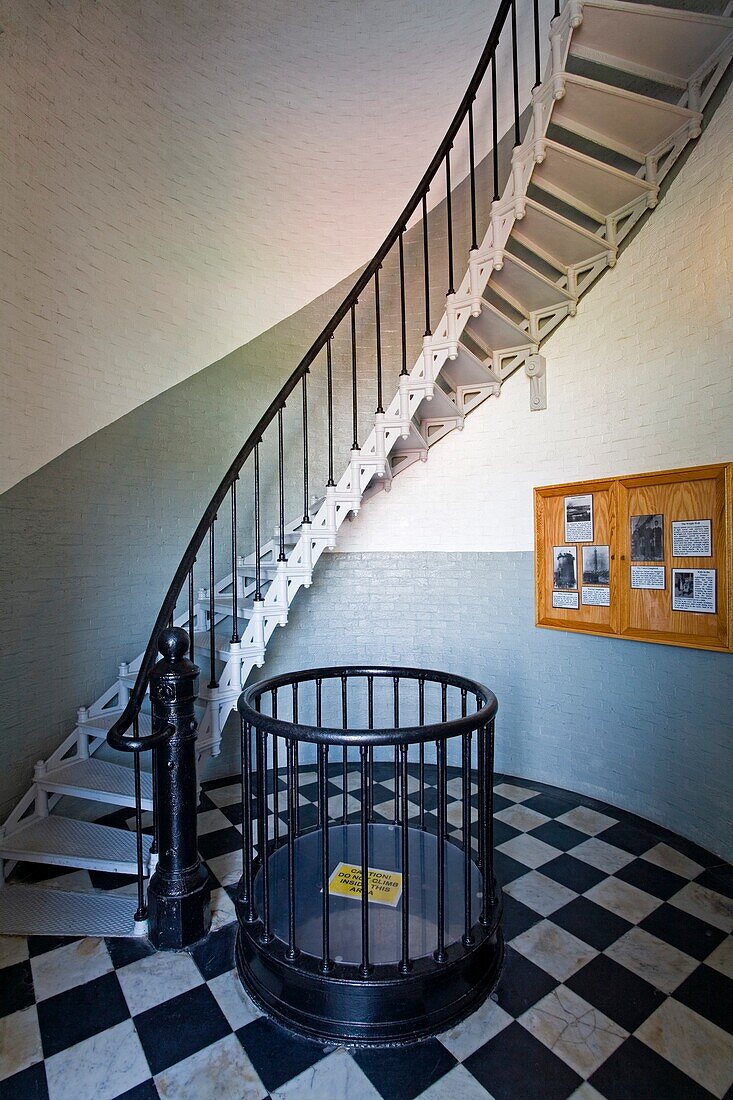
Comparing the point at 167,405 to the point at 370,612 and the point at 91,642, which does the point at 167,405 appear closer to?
the point at 91,642

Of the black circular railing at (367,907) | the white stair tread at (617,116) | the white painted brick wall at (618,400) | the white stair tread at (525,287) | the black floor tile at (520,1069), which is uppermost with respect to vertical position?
Result: the white stair tread at (617,116)

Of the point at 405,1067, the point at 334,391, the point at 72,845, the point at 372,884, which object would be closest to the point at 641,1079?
the point at 405,1067

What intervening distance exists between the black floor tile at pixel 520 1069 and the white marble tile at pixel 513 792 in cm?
170

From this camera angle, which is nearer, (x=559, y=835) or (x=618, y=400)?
(x=559, y=835)

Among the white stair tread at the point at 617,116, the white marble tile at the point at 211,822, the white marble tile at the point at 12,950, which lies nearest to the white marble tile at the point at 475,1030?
the white marble tile at the point at 12,950

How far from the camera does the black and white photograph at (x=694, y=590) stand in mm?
2654

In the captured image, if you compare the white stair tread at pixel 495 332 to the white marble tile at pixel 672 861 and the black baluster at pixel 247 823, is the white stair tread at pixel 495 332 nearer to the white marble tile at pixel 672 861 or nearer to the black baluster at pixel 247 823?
the black baluster at pixel 247 823

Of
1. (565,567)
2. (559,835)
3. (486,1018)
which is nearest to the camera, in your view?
(486,1018)

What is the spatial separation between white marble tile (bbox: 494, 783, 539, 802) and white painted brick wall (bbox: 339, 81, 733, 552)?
61.2 inches

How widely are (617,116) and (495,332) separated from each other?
3.78 ft

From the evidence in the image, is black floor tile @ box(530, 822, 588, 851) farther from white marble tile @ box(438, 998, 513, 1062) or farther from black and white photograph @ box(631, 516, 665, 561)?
black and white photograph @ box(631, 516, 665, 561)

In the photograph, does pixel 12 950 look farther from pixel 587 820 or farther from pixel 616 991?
pixel 587 820

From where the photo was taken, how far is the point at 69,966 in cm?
198

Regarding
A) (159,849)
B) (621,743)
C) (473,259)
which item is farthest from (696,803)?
(473,259)
